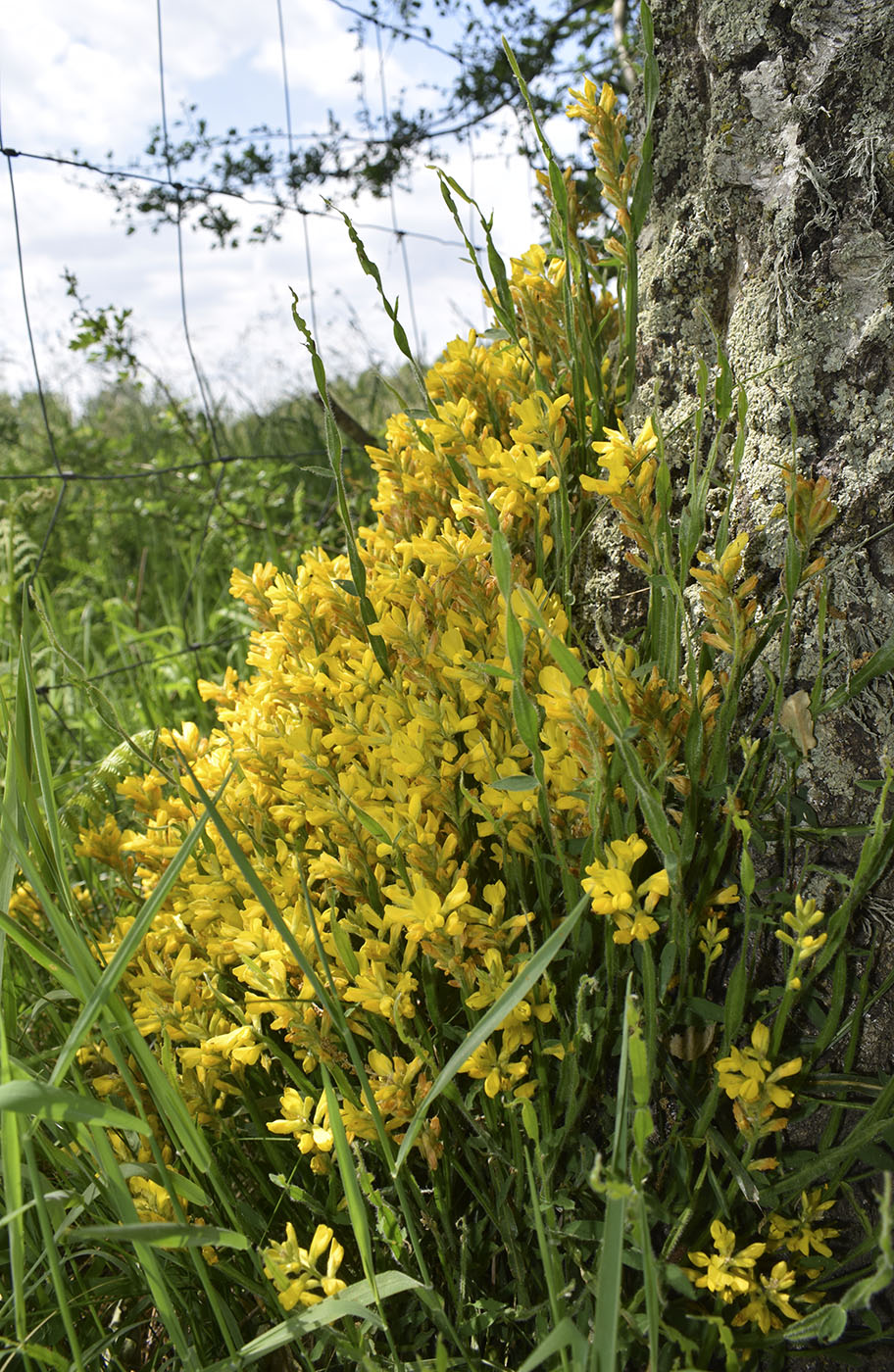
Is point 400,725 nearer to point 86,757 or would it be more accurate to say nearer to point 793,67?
point 793,67

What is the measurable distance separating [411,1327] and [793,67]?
5.11 ft

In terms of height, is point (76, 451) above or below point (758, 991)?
above

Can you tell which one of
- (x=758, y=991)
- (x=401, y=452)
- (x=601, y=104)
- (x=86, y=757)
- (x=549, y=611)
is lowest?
(x=758, y=991)

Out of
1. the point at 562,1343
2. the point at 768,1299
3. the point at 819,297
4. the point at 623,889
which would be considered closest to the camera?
the point at 562,1343

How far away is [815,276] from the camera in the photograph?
118cm

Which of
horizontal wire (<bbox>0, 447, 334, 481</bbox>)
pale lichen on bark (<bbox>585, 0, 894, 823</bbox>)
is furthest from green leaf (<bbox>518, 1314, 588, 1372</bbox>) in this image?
horizontal wire (<bbox>0, 447, 334, 481</bbox>)

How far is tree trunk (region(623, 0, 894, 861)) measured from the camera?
113 cm

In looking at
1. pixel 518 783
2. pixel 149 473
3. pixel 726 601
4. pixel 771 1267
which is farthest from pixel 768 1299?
pixel 149 473

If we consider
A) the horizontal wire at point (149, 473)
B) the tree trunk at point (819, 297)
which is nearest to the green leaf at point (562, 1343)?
the tree trunk at point (819, 297)

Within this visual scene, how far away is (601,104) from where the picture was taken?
122 cm

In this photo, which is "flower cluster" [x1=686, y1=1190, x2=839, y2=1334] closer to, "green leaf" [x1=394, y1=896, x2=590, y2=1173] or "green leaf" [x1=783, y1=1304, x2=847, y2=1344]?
"green leaf" [x1=783, y1=1304, x2=847, y2=1344]

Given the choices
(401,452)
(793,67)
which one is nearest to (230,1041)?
(401,452)

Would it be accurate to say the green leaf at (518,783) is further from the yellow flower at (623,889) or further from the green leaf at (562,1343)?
the green leaf at (562,1343)

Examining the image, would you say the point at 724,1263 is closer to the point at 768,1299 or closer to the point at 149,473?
the point at 768,1299
